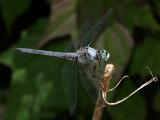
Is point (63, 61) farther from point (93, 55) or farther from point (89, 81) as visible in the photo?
point (93, 55)

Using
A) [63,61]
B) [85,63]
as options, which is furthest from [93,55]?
[63,61]

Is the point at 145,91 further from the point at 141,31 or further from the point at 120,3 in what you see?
the point at 120,3

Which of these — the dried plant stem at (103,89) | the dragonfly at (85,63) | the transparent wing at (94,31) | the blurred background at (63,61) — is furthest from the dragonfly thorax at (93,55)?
the blurred background at (63,61)

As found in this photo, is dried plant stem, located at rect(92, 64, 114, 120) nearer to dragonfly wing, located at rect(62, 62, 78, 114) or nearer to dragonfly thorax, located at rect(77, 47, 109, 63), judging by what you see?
dragonfly thorax, located at rect(77, 47, 109, 63)

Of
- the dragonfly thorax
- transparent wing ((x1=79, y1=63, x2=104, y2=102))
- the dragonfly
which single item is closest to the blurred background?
transparent wing ((x1=79, y1=63, x2=104, y2=102))

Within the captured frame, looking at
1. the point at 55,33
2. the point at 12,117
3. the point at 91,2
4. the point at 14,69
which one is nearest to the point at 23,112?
the point at 12,117

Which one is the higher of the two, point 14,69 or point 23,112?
point 14,69
